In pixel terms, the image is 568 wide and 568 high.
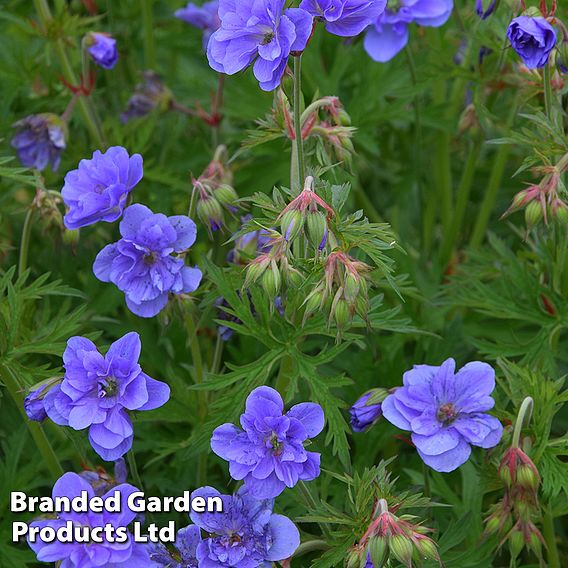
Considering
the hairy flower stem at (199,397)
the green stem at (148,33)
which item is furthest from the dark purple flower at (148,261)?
the green stem at (148,33)

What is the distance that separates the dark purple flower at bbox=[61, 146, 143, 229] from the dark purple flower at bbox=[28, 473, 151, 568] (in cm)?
51

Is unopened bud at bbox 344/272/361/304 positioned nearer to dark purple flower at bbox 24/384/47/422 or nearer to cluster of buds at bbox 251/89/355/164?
cluster of buds at bbox 251/89/355/164

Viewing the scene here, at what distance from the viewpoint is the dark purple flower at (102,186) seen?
6.40ft

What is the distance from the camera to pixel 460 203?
115 inches

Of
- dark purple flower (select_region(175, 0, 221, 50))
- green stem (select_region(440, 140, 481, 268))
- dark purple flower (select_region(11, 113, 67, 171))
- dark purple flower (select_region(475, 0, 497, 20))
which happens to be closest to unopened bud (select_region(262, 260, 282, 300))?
dark purple flower (select_region(475, 0, 497, 20))

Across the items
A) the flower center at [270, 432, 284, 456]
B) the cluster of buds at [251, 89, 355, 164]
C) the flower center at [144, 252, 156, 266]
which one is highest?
the cluster of buds at [251, 89, 355, 164]

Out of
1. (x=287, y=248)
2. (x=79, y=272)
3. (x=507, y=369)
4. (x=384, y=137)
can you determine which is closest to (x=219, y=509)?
(x=287, y=248)

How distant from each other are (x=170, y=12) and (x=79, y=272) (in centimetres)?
136

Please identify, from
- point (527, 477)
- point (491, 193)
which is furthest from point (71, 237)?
point (491, 193)

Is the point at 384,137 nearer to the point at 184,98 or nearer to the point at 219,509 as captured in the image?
the point at 184,98

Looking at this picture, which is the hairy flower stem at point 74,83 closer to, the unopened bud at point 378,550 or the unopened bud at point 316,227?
the unopened bud at point 316,227

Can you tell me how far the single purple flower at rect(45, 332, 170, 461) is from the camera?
175cm

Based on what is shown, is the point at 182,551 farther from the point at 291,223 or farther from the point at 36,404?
the point at 291,223

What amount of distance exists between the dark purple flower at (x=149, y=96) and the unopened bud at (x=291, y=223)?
1.36 m
